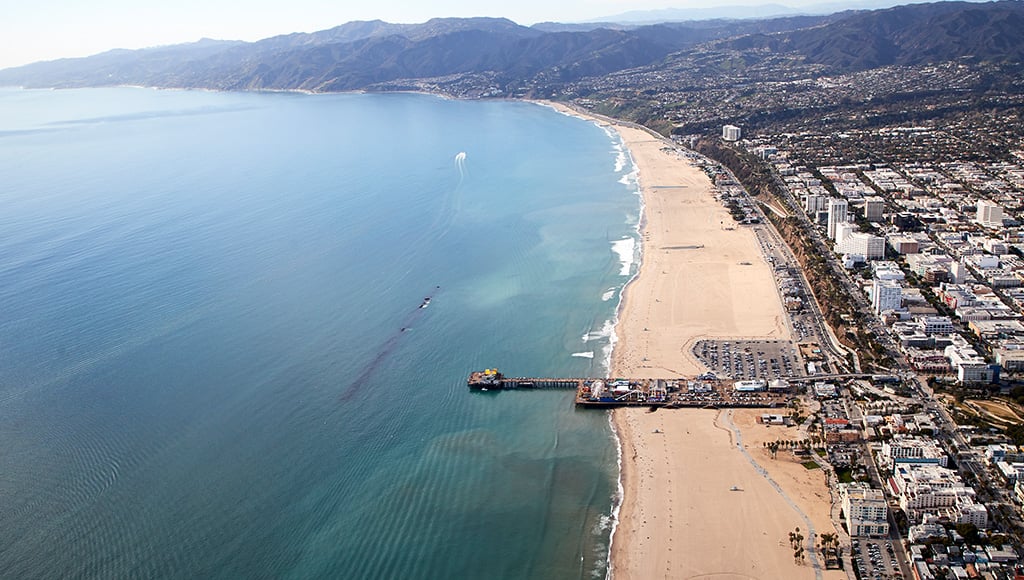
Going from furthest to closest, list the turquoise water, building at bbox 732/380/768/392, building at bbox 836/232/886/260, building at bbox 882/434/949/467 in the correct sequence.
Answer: building at bbox 836/232/886/260 → building at bbox 732/380/768/392 → building at bbox 882/434/949/467 → the turquoise water

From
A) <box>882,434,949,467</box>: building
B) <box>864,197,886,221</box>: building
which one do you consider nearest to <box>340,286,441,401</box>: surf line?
<box>882,434,949,467</box>: building

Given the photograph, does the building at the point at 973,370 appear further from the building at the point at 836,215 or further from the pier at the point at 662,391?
the building at the point at 836,215

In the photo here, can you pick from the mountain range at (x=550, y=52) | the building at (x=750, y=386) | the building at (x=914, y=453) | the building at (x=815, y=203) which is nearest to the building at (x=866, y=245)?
the building at (x=815, y=203)

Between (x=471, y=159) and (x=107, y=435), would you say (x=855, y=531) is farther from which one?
(x=471, y=159)

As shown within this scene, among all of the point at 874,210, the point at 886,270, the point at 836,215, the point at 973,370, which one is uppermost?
the point at 836,215

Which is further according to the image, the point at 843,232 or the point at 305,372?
the point at 843,232

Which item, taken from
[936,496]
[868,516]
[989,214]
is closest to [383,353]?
[868,516]

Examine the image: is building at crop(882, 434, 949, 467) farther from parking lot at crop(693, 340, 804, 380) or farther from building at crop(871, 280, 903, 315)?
building at crop(871, 280, 903, 315)

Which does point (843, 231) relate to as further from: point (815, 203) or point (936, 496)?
point (936, 496)
